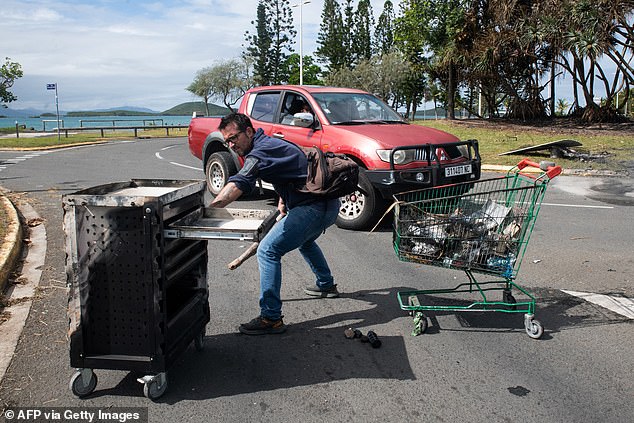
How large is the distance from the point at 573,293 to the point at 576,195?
Result: 6.44m

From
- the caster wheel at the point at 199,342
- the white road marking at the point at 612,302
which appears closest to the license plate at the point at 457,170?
the white road marking at the point at 612,302

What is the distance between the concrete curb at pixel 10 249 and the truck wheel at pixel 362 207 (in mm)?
4038

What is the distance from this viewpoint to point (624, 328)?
442 centimetres

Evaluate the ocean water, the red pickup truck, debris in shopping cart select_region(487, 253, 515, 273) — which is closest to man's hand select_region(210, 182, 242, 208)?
debris in shopping cart select_region(487, 253, 515, 273)

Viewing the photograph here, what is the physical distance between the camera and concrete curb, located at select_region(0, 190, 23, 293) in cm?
542

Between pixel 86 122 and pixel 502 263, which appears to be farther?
pixel 86 122

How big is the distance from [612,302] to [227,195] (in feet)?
11.7

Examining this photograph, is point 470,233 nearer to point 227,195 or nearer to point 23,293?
point 227,195

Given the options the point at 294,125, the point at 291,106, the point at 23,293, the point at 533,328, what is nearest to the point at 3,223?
the point at 23,293

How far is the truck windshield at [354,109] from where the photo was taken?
8.41 metres

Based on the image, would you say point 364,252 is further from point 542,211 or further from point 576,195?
point 576,195

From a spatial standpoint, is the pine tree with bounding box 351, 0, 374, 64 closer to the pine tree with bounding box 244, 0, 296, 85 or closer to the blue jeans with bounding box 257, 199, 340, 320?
the pine tree with bounding box 244, 0, 296, 85

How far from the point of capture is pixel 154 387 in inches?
131

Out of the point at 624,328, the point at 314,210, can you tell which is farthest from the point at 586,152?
the point at 314,210
